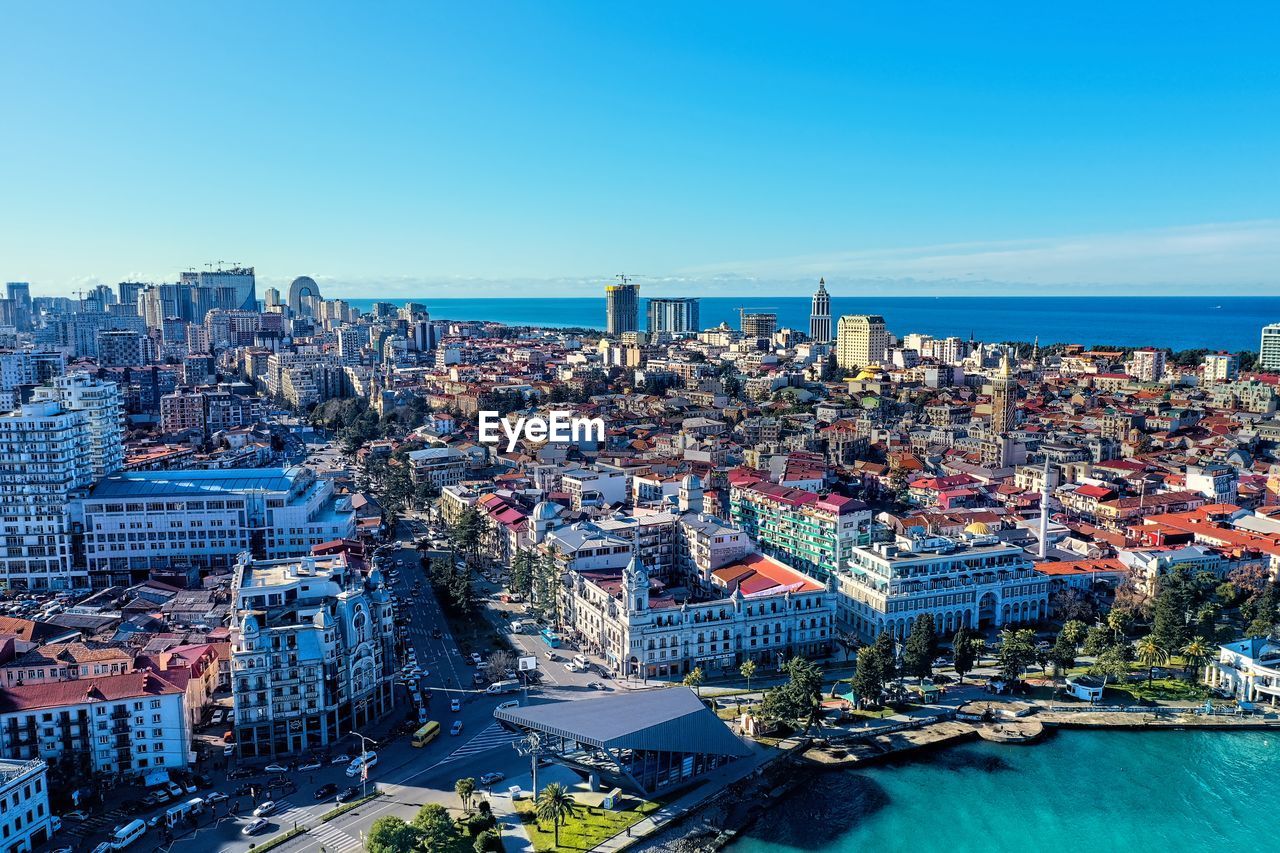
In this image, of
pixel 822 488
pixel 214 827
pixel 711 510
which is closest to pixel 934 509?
pixel 822 488

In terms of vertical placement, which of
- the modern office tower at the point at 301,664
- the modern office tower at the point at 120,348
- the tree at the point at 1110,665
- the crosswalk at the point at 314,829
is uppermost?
the modern office tower at the point at 120,348

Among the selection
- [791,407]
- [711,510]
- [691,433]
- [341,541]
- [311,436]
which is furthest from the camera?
[791,407]

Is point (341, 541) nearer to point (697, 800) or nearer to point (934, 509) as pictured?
point (697, 800)

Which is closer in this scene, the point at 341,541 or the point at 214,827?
the point at 214,827

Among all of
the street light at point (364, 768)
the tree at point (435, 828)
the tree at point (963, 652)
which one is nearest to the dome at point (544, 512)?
the street light at point (364, 768)

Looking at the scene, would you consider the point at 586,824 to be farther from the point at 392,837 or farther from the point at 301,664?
the point at 301,664

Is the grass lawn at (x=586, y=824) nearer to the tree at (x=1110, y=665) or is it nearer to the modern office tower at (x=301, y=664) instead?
the modern office tower at (x=301, y=664)

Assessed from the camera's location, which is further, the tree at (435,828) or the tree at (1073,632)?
the tree at (1073,632)
